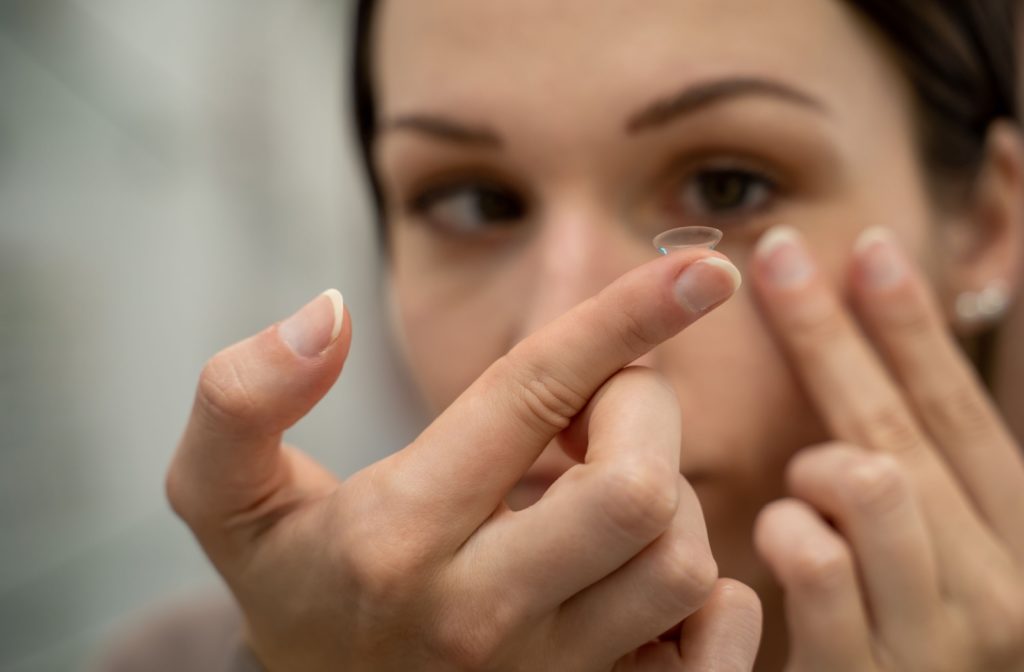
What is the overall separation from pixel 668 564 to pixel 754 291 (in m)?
0.35

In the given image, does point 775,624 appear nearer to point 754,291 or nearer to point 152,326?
point 754,291

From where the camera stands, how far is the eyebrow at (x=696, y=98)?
65 centimetres

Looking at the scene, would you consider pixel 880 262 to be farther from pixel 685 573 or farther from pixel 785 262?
pixel 685 573

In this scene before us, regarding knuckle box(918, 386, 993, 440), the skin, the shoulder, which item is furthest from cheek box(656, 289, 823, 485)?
the shoulder

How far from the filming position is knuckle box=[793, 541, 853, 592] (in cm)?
58

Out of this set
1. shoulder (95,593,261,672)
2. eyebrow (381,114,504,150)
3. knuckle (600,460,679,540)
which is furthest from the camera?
shoulder (95,593,261,672)

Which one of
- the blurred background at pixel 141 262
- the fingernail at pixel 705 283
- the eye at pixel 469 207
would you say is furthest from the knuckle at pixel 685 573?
the blurred background at pixel 141 262

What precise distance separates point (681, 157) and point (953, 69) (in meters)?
0.33

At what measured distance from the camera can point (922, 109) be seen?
0.77m

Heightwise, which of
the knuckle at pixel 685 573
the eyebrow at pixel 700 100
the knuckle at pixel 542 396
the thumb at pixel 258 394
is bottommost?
the knuckle at pixel 685 573

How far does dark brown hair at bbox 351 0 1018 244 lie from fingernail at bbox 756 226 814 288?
8.6 inches

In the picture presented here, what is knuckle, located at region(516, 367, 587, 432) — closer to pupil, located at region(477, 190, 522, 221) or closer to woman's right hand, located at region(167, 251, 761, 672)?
woman's right hand, located at region(167, 251, 761, 672)

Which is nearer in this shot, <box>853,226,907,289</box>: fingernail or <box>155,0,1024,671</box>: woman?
<box>155,0,1024,671</box>: woman

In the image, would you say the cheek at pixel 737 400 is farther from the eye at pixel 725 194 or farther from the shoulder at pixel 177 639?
the shoulder at pixel 177 639
